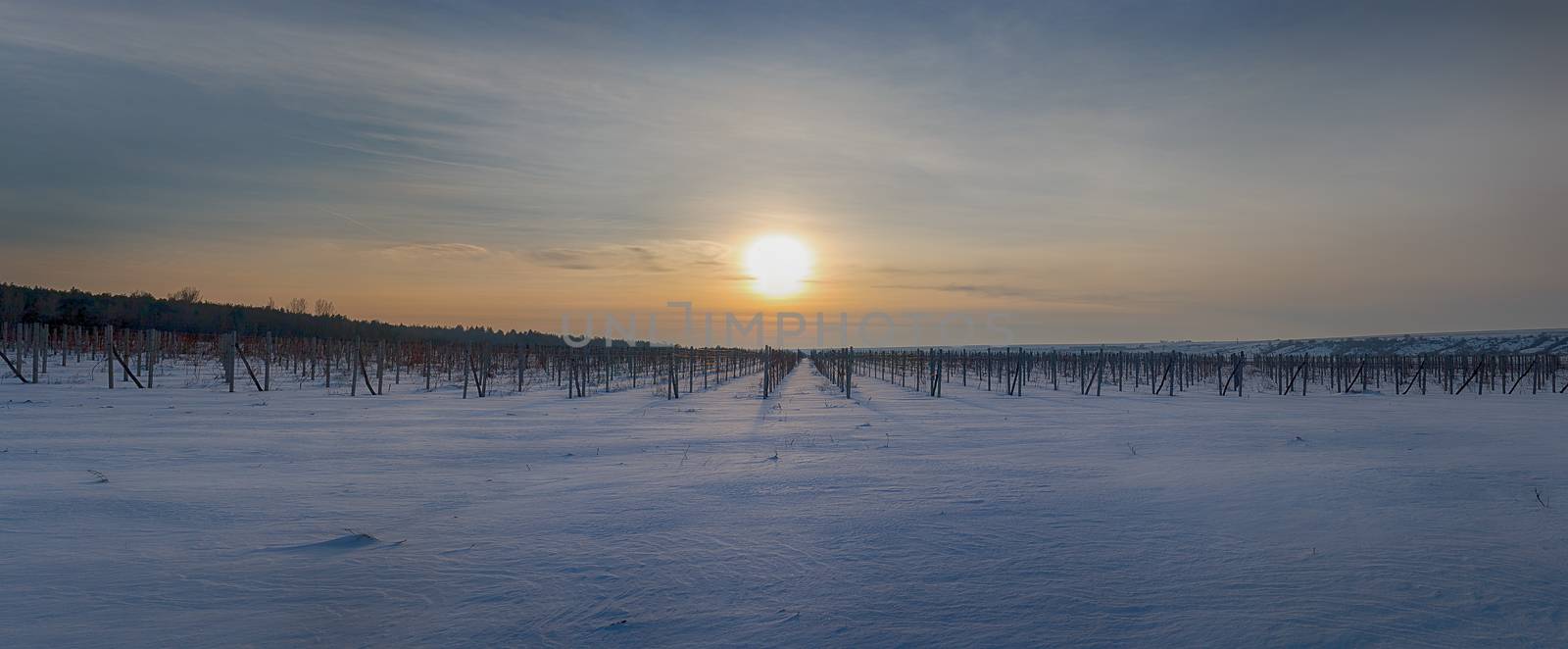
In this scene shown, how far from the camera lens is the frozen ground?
380 cm

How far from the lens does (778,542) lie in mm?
5207

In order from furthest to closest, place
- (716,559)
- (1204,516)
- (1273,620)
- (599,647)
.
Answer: (1204,516)
(716,559)
(1273,620)
(599,647)

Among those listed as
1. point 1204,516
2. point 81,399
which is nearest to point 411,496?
point 1204,516

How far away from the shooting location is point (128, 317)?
2608 inches

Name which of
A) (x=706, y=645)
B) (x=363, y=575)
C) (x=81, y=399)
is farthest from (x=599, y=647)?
(x=81, y=399)

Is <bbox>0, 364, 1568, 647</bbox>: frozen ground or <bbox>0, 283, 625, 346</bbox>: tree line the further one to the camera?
<bbox>0, 283, 625, 346</bbox>: tree line

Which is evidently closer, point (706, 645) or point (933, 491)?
point (706, 645)

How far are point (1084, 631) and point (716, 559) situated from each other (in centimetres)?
204

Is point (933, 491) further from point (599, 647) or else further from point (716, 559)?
point (599, 647)

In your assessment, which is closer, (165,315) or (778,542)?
(778,542)

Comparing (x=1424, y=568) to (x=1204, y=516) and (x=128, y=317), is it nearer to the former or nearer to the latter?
(x=1204, y=516)

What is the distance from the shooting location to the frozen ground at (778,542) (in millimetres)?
3797

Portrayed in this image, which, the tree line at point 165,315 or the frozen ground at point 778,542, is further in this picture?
the tree line at point 165,315

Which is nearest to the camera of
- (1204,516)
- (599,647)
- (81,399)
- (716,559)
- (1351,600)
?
(599,647)
